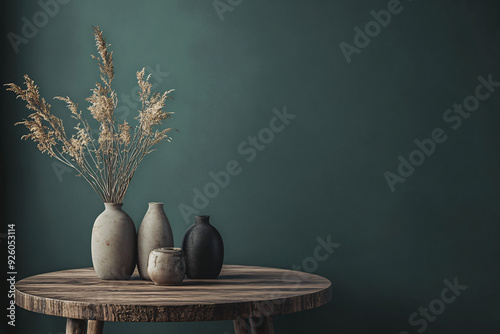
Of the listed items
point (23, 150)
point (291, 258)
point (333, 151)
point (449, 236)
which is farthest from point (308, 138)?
point (23, 150)

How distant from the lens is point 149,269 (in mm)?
1639

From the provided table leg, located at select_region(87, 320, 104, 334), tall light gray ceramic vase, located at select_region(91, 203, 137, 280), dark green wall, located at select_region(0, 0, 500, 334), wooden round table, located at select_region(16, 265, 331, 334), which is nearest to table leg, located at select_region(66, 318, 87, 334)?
wooden round table, located at select_region(16, 265, 331, 334)

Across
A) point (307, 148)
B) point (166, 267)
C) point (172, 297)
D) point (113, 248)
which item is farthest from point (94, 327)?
point (307, 148)

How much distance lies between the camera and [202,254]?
1762mm

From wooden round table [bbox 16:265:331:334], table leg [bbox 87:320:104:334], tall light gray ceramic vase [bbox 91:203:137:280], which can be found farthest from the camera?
table leg [bbox 87:320:104:334]

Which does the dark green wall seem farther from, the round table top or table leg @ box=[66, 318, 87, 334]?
table leg @ box=[66, 318, 87, 334]

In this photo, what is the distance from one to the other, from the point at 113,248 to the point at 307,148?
1059 millimetres

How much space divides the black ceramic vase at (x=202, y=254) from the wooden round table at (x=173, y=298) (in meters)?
0.04

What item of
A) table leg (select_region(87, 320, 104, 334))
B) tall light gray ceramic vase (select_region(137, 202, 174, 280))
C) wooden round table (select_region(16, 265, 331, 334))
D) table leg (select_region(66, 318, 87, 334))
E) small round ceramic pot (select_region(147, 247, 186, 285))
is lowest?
table leg (select_region(87, 320, 104, 334))

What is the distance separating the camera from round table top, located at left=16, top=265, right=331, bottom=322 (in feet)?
4.26

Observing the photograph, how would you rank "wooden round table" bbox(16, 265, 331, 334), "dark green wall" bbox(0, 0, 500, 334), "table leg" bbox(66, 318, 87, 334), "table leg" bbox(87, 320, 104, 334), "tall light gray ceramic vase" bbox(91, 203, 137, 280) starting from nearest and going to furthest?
"wooden round table" bbox(16, 265, 331, 334) < "table leg" bbox(66, 318, 87, 334) < "tall light gray ceramic vase" bbox(91, 203, 137, 280) < "table leg" bbox(87, 320, 104, 334) < "dark green wall" bbox(0, 0, 500, 334)

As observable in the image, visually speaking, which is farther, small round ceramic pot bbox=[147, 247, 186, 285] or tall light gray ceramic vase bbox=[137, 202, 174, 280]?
tall light gray ceramic vase bbox=[137, 202, 174, 280]

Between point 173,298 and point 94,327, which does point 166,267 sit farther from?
point 94,327

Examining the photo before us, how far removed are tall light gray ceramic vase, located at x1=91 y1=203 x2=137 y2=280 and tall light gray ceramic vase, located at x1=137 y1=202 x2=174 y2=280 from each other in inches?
1.3
